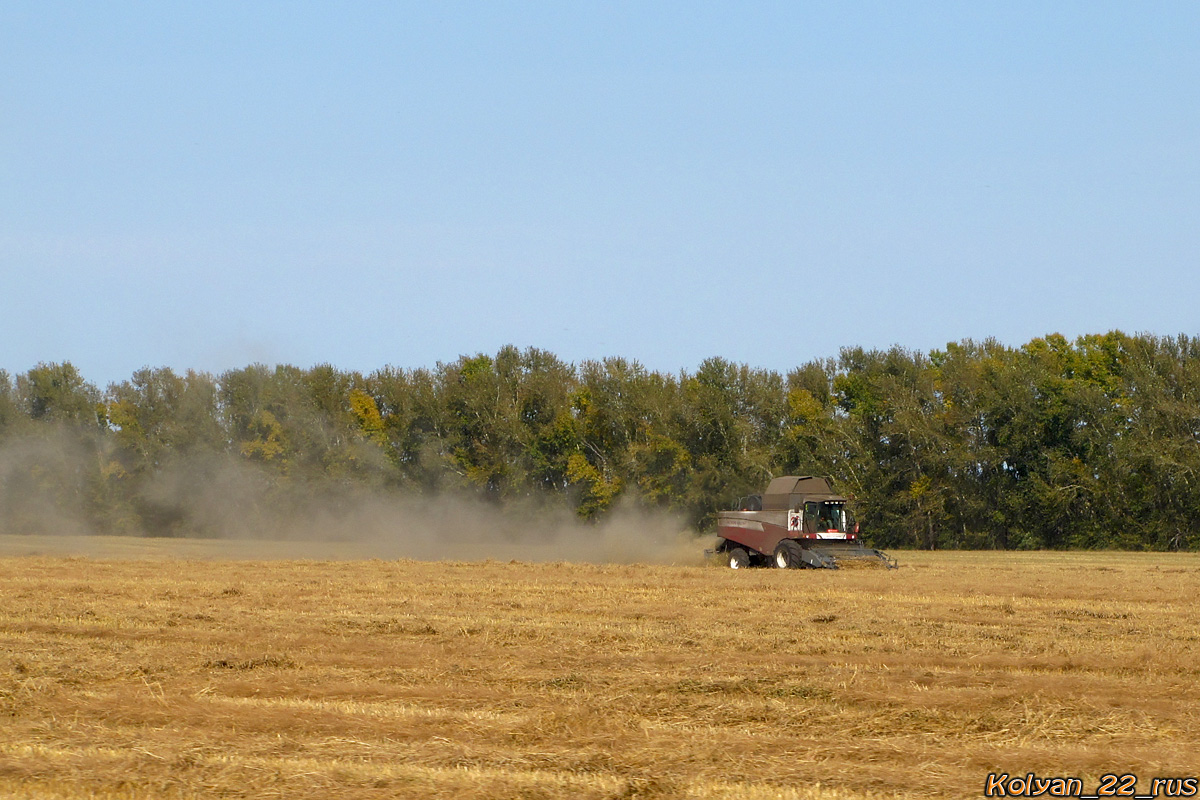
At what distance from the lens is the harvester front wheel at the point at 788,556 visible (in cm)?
2898

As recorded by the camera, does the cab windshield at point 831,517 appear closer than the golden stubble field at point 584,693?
No

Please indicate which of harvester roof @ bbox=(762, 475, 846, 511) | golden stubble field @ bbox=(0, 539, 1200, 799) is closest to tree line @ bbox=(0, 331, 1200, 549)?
harvester roof @ bbox=(762, 475, 846, 511)

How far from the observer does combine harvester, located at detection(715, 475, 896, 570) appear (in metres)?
29.2

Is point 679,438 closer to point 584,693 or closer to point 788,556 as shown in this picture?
point 788,556

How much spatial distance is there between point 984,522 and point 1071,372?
40.4 ft

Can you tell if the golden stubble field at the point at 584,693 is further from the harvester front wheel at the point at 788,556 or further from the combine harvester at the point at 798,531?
the combine harvester at the point at 798,531

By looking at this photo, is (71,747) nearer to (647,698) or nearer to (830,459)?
(647,698)

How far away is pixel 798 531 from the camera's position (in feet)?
96.9

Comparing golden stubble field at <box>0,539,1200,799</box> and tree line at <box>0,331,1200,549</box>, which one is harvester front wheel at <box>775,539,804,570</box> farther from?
tree line at <box>0,331,1200,549</box>

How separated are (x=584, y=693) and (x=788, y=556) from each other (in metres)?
19.2

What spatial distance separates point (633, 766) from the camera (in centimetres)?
786

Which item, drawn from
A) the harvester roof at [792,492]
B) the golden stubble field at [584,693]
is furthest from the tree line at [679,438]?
the golden stubble field at [584,693]

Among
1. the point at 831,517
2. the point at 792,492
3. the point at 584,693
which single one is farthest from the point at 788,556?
the point at 584,693

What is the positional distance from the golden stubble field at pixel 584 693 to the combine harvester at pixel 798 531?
702 cm
